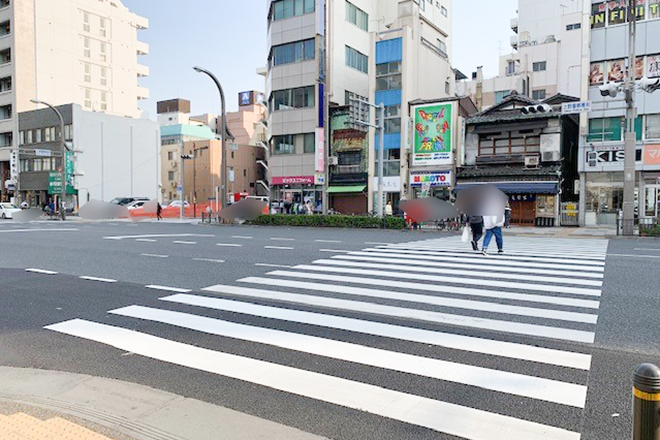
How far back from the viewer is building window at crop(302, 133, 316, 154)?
36938mm

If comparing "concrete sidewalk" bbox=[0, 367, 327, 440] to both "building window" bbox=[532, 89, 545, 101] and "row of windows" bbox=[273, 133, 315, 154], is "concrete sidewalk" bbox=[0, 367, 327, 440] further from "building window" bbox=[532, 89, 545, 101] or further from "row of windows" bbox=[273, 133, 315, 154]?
"building window" bbox=[532, 89, 545, 101]

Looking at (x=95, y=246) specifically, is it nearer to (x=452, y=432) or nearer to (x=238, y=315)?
(x=238, y=315)

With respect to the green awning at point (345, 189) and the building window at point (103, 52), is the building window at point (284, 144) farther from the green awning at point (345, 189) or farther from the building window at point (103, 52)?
the building window at point (103, 52)

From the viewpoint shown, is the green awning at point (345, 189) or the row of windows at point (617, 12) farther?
the green awning at point (345, 189)

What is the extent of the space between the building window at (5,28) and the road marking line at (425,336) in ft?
192

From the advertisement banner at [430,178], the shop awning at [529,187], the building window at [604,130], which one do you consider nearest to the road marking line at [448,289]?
the shop awning at [529,187]

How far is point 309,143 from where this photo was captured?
37156 millimetres

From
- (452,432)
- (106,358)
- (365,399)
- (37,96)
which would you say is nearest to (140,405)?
(106,358)

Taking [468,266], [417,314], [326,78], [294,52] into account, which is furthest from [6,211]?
[417,314]

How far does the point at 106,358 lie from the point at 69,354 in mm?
457

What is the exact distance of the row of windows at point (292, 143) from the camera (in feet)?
122

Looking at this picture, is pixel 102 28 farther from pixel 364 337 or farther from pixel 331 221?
pixel 364 337

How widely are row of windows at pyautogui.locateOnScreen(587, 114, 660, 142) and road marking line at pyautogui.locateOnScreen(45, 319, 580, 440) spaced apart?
27.9 meters

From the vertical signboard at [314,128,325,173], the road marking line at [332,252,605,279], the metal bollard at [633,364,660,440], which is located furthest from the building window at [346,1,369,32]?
the metal bollard at [633,364,660,440]
